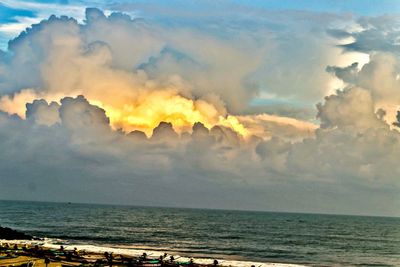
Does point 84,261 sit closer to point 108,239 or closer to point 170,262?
point 170,262

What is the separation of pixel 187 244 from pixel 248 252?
1515 centimetres

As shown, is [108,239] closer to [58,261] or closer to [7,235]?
[7,235]

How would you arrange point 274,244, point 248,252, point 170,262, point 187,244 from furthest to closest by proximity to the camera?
point 274,244 → point 187,244 → point 248,252 → point 170,262

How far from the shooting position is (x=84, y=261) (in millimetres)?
53594

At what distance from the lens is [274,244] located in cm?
10862

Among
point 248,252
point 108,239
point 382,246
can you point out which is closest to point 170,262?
point 248,252

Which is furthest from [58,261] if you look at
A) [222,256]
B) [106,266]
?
[222,256]

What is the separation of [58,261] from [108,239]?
165ft

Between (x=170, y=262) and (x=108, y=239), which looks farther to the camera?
(x=108, y=239)

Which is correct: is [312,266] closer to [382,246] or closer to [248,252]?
[248,252]

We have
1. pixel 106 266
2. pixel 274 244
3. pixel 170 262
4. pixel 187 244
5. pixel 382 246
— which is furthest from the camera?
pixel 382 246

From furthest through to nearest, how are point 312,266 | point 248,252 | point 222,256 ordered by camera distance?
point 248,252 < point 222,256 < point 312,266

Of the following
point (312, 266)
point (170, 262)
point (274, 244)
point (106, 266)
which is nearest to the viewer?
point (106, 266)

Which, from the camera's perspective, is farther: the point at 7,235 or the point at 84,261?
the point at 7,235
